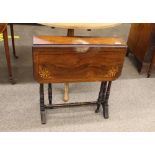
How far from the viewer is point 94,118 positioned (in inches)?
72.6

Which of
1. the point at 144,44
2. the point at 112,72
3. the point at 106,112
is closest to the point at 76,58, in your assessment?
the point at 112,72

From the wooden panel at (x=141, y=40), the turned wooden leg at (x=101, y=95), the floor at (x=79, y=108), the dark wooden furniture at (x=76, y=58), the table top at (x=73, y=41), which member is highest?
the table top at (x=73, y=41)

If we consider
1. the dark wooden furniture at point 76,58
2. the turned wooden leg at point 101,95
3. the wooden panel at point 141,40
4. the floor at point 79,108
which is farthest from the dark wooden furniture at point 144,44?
the dark wooden furniture at point 76,58

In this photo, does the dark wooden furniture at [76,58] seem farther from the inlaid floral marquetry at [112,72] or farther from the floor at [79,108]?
the floor at [79,108]

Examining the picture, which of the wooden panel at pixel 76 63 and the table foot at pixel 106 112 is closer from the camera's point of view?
the wooden panel at pixel 76 63

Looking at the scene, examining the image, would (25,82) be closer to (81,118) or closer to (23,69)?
(23,69)

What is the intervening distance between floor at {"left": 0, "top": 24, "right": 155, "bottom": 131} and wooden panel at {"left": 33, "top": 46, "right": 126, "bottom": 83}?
0.49 metres

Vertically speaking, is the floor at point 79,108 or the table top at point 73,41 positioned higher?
the table top at point 73,41

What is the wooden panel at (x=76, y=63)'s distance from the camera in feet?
4.28

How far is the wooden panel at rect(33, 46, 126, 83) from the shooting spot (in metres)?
1.30

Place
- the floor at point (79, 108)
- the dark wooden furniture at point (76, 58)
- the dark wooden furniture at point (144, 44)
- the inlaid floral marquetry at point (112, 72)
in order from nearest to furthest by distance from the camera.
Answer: the dark wooden furniture at point (76, 58)
the inlaid floral marquetry at point (112, 72)
the floor at point (79, 108)
the dark wooden furniture at point (144, 44)

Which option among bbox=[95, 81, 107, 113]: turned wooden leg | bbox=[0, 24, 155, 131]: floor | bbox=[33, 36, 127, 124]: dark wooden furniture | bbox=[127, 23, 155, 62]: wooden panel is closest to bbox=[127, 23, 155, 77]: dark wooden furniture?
bbox=[127, 23, 155, 62]: wooden panel

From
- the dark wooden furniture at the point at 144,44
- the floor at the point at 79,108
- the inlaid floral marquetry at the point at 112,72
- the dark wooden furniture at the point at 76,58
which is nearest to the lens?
the dark wooden furniture at the point at 76,58

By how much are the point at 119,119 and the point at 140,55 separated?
3.28 ft
